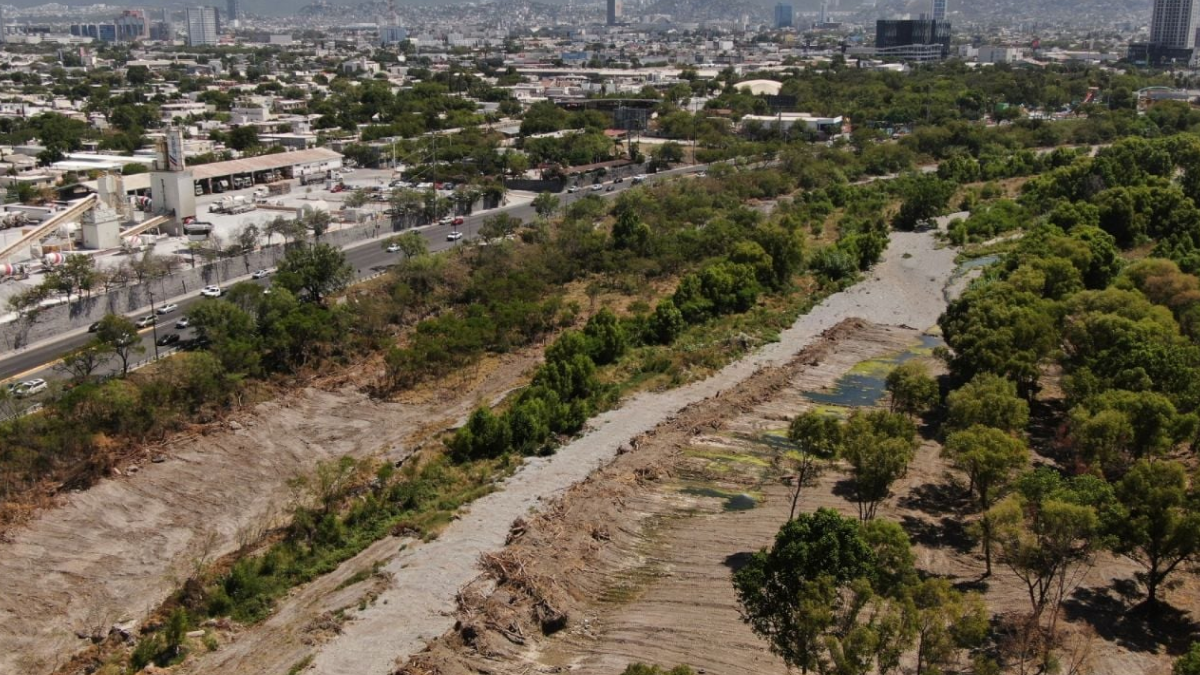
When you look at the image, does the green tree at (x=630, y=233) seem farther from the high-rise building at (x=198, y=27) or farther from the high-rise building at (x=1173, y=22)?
the high-rise building at (x=198, y=27)

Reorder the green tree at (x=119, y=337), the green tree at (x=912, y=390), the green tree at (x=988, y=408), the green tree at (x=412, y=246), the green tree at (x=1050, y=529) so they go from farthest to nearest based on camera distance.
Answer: the green tree at (x=412, y=246) → the green tree at (x=119, y=337) → the green tree at (x=912, y=390) → the green tree at (x=988, y=408) → the green tree at (x=1050, y=529)

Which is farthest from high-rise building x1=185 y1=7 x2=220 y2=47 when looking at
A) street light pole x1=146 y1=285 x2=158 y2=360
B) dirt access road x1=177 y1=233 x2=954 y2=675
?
dirt access road x1=177 y1=233 x2=954 y2=675

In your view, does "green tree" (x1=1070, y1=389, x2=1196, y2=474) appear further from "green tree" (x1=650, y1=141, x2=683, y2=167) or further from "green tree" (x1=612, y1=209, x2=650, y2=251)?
"green tree" (x1=650, y1=141, x2=683, y2=167)

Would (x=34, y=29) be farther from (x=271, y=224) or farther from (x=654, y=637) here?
(x=654, y=637)

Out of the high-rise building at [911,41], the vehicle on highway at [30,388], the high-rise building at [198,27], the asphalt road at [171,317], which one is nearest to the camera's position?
the vehicle on highway at [30,388]

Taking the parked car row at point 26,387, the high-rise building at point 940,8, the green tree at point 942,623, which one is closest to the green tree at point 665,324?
the parked car row at point 26,387

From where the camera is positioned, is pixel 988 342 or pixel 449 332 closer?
pixel 988 342

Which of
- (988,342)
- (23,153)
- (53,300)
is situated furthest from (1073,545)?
(23,153)
